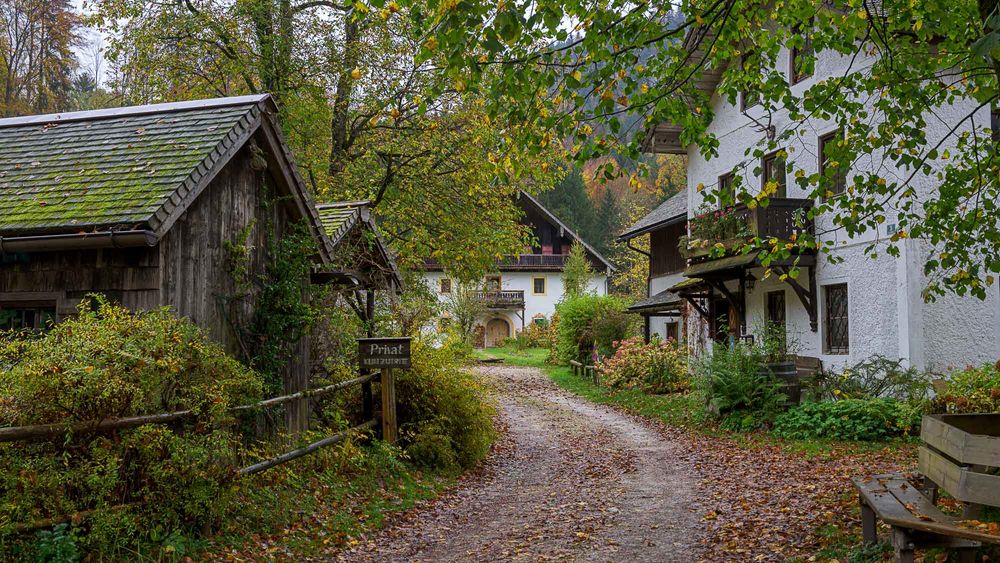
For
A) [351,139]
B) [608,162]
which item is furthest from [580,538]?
[351,139]

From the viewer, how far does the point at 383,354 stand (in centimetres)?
1192

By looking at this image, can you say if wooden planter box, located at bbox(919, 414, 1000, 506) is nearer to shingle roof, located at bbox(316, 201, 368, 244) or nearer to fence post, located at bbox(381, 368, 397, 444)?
fence post, located at bbox(381, 368, 397, 444)

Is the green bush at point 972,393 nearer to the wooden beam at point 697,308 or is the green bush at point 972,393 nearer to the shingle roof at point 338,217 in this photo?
the shingle roof at point 338,217

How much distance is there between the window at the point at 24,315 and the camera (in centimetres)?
912

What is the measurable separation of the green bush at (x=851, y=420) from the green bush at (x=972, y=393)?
191cm

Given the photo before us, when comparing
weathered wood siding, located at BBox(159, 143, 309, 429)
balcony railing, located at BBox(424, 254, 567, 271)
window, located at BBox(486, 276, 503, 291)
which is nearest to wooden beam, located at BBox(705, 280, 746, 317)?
weathered wood siding, located at BBox(159, 143, 309, 429)

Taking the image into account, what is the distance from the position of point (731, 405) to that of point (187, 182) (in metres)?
11.8

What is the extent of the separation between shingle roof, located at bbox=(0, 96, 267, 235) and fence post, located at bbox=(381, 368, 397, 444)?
4065mm

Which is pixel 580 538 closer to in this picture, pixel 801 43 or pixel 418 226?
pixel 801 43

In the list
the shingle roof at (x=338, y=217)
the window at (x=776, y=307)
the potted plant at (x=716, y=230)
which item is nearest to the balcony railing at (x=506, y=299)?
the potted plant at (x=716, y=230)

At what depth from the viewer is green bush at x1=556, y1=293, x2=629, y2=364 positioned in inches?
1312

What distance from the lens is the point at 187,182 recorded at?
886cm

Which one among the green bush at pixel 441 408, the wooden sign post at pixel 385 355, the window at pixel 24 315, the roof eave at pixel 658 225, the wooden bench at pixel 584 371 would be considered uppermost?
the roof eave at pixel 658 225

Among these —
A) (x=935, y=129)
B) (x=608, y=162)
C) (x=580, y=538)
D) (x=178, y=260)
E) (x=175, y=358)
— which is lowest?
(x=580, y=538)
